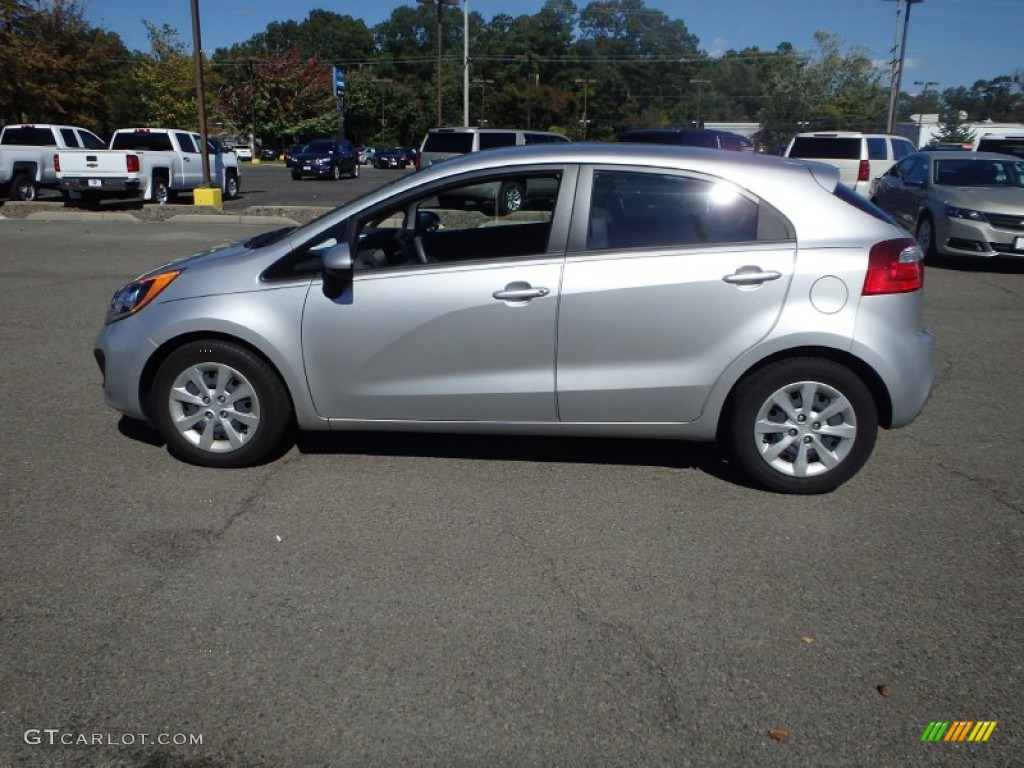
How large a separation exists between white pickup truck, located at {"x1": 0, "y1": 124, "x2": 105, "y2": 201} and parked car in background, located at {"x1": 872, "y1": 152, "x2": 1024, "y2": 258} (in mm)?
18133

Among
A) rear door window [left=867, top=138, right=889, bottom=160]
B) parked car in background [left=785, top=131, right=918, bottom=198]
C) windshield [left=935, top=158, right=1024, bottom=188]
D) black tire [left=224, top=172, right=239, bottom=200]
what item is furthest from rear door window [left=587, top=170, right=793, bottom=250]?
black tire [left=224, top=172, right=239, bottom=200]

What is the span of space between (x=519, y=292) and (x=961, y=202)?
10378mm

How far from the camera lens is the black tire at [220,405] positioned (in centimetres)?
489

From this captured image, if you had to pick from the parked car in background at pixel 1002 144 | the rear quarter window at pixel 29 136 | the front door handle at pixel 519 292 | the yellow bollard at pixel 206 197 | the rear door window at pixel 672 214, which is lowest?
the yellow bollard at pixel 206 197

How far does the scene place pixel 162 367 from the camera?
496 centimetres

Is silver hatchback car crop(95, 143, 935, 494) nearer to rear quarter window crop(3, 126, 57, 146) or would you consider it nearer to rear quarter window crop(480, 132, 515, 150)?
rear quarter window crop(480, 132, 515, 150)

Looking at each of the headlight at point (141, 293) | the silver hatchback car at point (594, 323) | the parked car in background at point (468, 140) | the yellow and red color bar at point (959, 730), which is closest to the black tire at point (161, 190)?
the parked car in background at point (468, 140)

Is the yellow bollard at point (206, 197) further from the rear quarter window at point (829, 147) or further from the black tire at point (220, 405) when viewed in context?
the black tire at point (220, 405)

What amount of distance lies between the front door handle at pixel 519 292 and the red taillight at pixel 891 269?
1618 millimetres

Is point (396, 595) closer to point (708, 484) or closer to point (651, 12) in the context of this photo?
point (708, 484)

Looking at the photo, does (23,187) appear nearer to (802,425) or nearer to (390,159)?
(802,425)

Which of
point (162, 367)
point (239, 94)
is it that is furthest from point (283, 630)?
point (239, 94)

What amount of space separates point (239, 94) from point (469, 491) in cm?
6757

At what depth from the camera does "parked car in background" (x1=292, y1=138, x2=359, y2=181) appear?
38656mm
